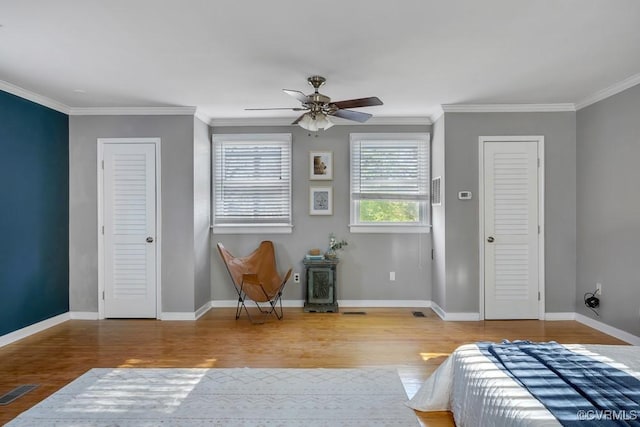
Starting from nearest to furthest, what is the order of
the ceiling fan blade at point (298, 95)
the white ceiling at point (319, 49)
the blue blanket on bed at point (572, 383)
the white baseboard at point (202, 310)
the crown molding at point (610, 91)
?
the blue blanket on bed at point (572, 383), the white ceiling at point (319, 49), the ceiling fan blade at point (298, 95), the crown molding at point (610, 91), the white baseboard at point (202, 310)

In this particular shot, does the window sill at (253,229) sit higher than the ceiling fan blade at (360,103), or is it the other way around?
the ceiling fan blade at (360,103)

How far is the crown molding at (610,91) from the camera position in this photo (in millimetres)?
3535

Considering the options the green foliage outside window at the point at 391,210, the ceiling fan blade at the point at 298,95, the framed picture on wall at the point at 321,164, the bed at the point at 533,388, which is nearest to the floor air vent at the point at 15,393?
the bed at the point at 533,388

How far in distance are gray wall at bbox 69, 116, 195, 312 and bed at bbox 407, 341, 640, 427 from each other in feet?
10.5

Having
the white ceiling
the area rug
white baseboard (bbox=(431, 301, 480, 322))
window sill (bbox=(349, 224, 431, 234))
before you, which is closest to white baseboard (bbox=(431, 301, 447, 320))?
Answer: white baseboard (bbox=(431, 301, 480, 322))

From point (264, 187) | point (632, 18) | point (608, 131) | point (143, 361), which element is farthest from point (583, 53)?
point (143, 361)

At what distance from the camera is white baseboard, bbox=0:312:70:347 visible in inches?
146

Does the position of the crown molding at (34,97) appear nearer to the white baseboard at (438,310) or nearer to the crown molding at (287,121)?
the crown molding at (287,121)

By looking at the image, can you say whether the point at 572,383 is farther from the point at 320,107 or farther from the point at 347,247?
the point at 347,247

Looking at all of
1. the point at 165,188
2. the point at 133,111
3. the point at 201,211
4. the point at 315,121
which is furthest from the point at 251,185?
the point at 315,121

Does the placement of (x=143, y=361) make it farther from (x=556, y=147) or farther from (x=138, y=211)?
(x=556, y=147)

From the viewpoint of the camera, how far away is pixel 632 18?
7.95 feet

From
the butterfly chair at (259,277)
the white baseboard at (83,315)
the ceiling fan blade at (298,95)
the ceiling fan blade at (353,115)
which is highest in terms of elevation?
the ceiling fan blade at (298,95)

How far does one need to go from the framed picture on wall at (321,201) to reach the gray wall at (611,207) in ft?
9.87
